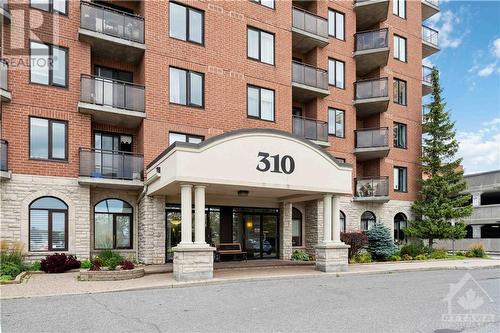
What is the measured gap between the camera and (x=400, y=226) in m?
26.9

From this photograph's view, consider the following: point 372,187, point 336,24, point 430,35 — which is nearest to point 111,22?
point 336,24

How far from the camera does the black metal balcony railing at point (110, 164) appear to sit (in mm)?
16719

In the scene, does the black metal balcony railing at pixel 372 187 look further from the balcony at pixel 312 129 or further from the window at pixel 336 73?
the window at pixel 336 73

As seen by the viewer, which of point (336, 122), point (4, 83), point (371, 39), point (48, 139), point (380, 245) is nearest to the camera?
point (4, 83)

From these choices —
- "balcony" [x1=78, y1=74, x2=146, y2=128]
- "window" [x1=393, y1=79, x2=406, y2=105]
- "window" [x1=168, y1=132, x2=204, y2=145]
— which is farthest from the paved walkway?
"window" [x1=393, y1=79, x2=406, y2=105]

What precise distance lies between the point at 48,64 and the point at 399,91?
68.2 ft

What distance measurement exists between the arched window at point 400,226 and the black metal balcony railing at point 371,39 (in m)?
10.6

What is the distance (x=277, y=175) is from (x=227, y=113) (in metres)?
5.67

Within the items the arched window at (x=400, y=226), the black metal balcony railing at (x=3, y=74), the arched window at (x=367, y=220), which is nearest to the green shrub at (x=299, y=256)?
the arched window at (x=367, y=220)

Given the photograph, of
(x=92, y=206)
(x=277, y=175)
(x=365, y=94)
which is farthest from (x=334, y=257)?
(x=365, y=94)

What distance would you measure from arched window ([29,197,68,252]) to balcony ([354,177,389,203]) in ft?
51.8

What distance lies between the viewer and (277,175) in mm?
15195

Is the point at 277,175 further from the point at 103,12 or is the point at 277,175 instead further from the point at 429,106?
the point at 429,106
